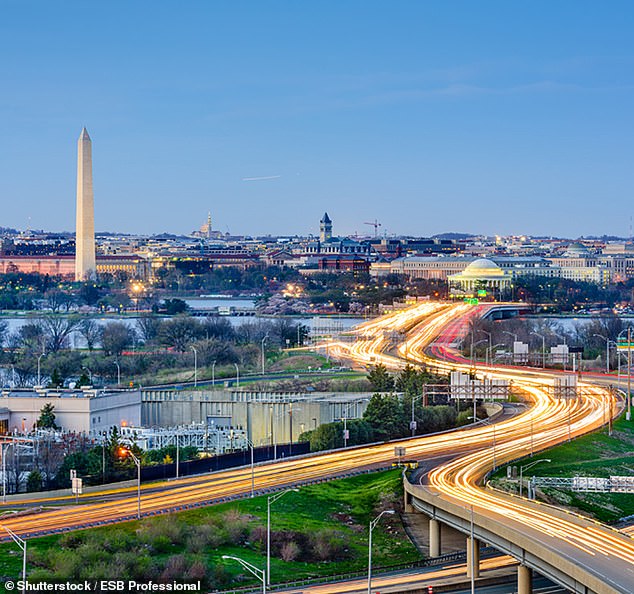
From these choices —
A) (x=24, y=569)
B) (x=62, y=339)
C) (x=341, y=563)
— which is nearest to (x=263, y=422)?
(x=341, y=563)

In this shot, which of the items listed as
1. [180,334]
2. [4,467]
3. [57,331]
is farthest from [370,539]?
[57,331]

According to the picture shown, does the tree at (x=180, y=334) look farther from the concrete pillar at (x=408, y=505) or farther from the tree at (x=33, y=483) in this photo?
the concrete pillar at (x=408, y=505)

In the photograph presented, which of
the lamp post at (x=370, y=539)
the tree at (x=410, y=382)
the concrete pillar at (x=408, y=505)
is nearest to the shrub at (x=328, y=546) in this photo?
the lamp post at (x=370, y=539)

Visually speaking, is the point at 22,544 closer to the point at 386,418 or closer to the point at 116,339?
the point at 386,418

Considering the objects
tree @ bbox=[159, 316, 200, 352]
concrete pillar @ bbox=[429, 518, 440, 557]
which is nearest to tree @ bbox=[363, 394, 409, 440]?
concrete pillar @ bbox=[429, 518, 440, 557]

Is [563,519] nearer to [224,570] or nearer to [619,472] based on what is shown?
[224,570]
